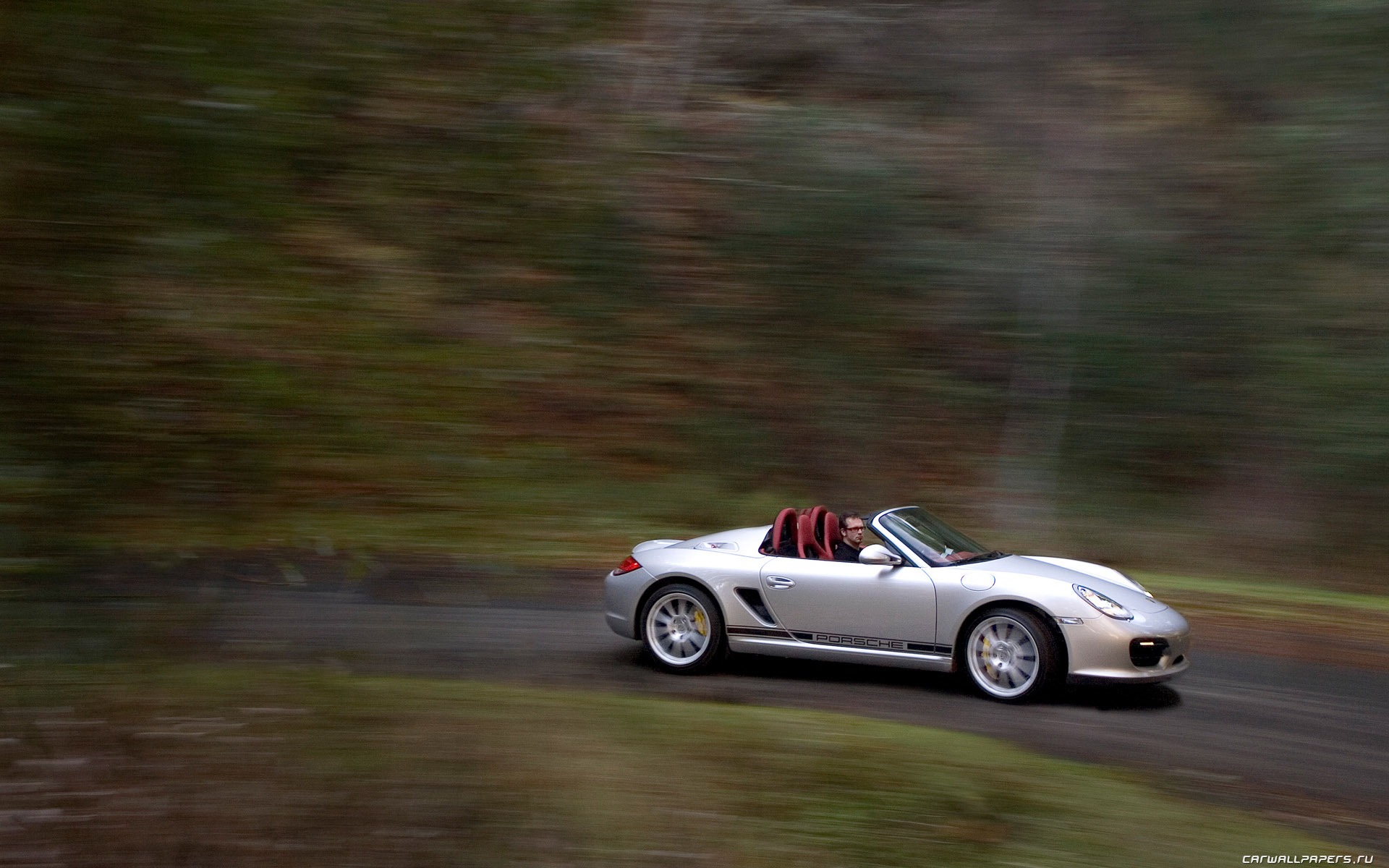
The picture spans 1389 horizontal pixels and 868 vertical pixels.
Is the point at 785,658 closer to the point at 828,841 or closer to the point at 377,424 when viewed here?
the point at 828,841

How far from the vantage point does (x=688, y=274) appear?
13.3 m

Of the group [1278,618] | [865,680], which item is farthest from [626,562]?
[1278,618]

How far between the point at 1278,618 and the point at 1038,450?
5.29 m

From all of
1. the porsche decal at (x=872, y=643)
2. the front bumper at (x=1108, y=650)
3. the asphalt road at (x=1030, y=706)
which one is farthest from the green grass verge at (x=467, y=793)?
the porsche decal at (x=872, y=643)

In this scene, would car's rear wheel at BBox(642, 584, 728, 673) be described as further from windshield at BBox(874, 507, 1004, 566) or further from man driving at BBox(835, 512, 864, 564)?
windshield at BBox(874, 507, 1004, 566)

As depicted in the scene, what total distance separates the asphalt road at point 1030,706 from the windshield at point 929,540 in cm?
87

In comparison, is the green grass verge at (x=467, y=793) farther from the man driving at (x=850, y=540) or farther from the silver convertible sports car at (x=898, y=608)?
the man driving at (x=850, y=540)

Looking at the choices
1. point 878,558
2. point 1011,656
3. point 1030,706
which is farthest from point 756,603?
point 1030,706

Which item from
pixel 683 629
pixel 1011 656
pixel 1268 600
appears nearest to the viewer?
pixel 1011 656

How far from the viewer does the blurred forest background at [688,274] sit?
3496 mm

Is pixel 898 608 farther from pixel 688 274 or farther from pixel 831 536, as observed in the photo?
pixel 688 274

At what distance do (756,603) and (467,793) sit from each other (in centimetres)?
368

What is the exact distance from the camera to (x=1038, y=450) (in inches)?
590

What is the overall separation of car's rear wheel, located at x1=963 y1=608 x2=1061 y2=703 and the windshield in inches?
21.1
